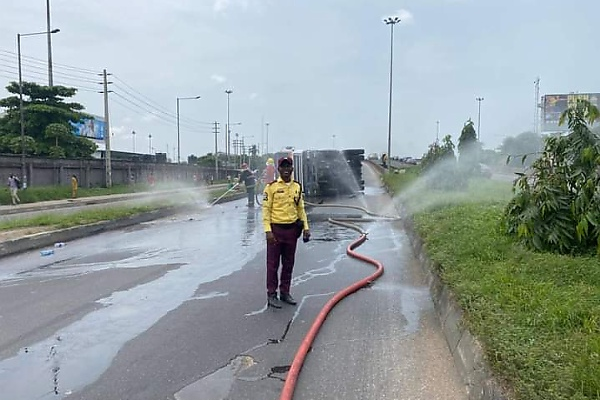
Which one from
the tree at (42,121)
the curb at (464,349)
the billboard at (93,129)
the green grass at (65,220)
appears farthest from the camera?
the billboard at (93,129)

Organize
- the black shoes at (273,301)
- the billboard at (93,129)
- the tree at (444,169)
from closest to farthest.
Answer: the black shoes at (273,301) → the tree at (444,169) → the billboard at (93,129)

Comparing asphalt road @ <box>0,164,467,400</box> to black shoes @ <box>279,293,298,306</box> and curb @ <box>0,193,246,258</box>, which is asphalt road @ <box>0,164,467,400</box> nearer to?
black shoes @ <box>279,293,298,306</box>

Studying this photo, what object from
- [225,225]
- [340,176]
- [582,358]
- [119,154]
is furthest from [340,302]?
[119,154]

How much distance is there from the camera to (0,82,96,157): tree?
1500 inches

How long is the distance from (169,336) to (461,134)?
15.6m

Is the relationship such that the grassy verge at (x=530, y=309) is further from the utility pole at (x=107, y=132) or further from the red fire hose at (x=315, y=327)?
the utility pole at (x=107, y=132)

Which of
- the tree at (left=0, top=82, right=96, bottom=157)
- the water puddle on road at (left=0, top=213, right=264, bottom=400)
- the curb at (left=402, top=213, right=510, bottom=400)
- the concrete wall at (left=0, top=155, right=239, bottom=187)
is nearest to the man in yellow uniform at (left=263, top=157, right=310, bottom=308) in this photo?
the water puddle on road at (left=0, top=213, right=264, bottom=400)

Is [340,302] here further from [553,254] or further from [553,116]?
[553,116]

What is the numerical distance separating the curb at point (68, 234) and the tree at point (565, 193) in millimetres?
9330

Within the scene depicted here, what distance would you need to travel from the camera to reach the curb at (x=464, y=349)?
137 inches

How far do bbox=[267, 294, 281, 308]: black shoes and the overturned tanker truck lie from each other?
16022mm

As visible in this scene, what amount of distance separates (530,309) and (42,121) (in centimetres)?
4050

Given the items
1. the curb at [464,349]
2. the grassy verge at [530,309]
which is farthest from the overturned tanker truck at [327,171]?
the curb at [464,349]

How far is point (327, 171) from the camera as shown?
2633cm
